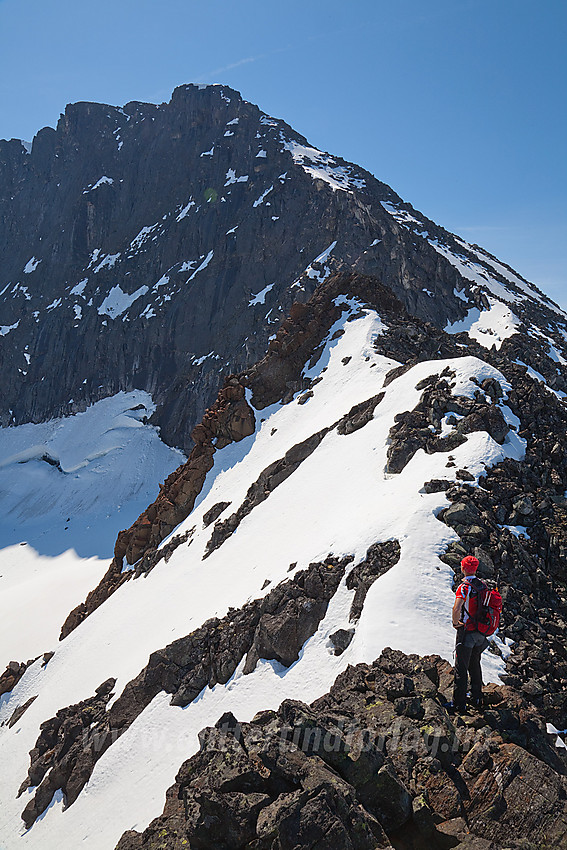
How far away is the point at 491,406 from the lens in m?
18.4

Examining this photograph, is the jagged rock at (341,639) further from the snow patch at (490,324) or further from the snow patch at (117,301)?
the snow patch at (117,301)

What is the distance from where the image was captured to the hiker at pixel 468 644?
330 inches

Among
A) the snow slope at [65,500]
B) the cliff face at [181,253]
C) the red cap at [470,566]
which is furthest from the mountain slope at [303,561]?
the red cap at [470,566]

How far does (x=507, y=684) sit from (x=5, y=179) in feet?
463

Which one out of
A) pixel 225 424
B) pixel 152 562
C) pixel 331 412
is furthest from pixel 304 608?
pixel 225 424

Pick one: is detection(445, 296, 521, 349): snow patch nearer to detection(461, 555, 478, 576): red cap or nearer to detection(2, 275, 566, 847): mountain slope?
detection(2, 275, 566, 847): mountain slope

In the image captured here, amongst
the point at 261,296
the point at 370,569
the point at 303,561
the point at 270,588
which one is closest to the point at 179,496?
the point at 270,588

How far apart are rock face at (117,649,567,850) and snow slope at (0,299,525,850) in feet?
7.59

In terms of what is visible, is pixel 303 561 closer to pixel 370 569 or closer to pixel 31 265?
pixel 370 569

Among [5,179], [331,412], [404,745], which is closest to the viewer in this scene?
[404,745]

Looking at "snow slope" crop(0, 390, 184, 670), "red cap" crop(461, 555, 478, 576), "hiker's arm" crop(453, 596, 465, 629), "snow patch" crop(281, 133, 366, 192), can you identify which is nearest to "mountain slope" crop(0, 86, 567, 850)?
"snow slope" crop(0, 390, 184, 670)

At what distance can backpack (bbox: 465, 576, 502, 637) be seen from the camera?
8578mm

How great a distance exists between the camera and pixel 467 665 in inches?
336

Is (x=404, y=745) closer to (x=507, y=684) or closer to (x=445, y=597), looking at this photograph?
(x=507, y=684)
